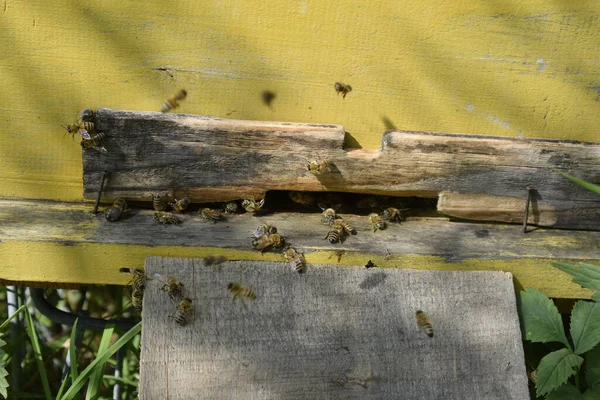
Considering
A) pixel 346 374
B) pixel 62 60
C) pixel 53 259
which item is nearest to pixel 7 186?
pixel 53 259

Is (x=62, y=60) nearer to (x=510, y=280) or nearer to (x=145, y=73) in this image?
(x=145, y=73)

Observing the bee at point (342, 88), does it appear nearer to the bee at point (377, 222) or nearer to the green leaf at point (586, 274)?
the bee at point (377, 222)

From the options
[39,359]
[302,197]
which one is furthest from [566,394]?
[39,359]

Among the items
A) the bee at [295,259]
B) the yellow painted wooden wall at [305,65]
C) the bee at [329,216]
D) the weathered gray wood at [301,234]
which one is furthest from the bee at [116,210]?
the bee at [329,216]

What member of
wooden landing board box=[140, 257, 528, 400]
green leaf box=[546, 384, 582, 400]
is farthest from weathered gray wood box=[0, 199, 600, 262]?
green leaf box=[546, 384, 582, 400]

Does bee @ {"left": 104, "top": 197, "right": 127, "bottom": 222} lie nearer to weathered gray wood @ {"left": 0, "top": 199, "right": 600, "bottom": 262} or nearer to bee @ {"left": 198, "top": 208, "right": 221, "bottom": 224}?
weathered gray wood @ {"left": 0, "top": 199, "right": 600, "bottom": 262}

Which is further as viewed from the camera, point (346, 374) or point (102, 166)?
point (102, 166)

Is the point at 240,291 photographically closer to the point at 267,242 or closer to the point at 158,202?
the point at 267,242
